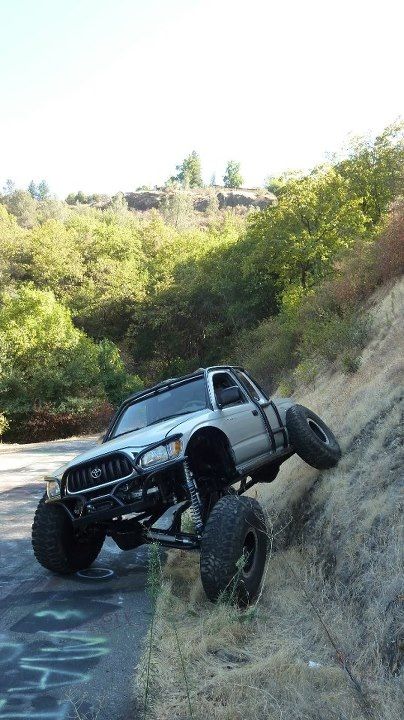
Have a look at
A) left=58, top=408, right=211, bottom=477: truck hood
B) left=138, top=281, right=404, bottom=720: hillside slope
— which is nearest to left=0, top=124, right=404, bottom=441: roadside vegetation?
left=138, top=281, right=404, bottom=720: hillside slope

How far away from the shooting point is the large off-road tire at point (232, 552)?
4926 millimetres

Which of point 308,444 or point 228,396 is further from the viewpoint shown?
point 308,444

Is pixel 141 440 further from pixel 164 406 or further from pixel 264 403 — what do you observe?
pixel 264 403

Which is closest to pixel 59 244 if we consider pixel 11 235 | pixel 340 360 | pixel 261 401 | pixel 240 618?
pixel 11 235

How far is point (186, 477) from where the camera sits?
5.47 meters

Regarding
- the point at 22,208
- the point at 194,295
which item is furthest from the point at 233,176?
the point at 194,295

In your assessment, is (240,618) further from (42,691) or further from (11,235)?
(11,235)

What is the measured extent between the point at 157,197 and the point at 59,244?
85.5m

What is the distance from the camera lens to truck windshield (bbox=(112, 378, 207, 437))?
689cm

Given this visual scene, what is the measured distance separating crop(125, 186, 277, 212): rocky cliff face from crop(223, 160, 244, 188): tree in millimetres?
16481

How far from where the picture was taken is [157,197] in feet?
415

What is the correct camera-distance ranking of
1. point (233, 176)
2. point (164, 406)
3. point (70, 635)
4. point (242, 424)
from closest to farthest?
point (70, 635), point (242, 424), point (164, 406), point (233, 176)

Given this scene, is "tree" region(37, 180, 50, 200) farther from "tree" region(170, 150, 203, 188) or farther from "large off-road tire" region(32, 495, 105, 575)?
"large off-road tire" region(32, 495, 105, 575)

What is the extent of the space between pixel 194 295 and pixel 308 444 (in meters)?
33.7
